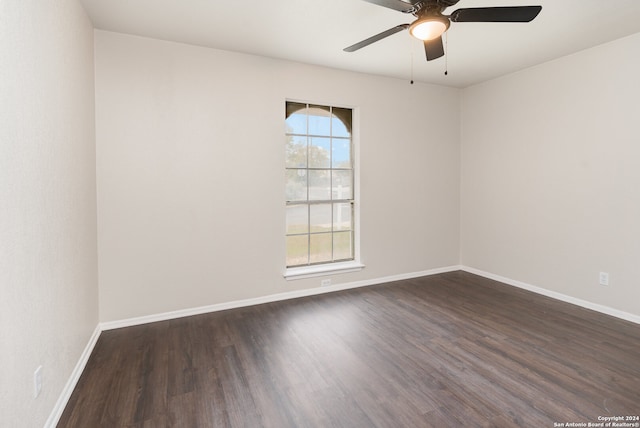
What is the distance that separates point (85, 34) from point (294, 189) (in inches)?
92.9

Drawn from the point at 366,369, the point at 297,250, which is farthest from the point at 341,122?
the point at 366,369

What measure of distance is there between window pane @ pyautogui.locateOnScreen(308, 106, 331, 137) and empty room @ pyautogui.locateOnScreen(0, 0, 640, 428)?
30 millimetres

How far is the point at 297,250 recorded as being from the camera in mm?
3959

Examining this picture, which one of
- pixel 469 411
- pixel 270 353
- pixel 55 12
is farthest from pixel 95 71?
pixel 469 411

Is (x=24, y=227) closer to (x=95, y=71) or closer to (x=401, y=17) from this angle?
(x=95, y=71)

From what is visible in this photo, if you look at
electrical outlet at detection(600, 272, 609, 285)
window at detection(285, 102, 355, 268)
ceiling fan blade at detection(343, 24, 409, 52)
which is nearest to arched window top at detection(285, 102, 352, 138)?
window at detection(285, 102, 355, 268)

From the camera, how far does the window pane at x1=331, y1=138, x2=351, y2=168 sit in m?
4.12

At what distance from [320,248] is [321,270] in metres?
0.30

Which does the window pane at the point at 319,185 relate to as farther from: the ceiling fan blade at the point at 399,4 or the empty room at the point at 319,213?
the ceiling fan blade at the point at 399,4

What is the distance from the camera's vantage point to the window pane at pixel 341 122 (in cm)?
411

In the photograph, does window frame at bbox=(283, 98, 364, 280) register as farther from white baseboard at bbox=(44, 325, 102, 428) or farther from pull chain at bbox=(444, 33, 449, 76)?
white baseboard at bbox=(44, 325, 102, 428)

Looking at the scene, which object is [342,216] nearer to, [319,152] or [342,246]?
[342,246]

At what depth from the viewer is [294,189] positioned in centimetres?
389

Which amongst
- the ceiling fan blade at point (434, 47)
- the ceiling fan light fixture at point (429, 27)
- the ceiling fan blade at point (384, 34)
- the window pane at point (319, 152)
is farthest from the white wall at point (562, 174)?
the ceiling fan blade at point (384, 34)
